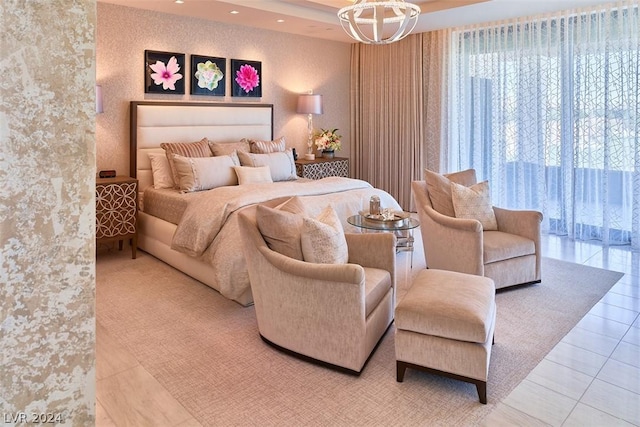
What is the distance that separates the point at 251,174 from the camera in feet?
16.0

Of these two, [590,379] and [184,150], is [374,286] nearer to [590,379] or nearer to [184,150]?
[590,379]

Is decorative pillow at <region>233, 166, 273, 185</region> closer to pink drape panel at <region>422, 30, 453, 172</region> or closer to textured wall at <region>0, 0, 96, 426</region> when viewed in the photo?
pink drape panel at <region>422, 30, 453, 172</region>

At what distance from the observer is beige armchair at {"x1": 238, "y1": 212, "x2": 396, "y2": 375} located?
93.7 inches

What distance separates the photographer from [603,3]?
4.88 m

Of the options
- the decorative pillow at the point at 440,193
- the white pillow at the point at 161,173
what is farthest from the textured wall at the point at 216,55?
the decorative pillow at the point at 440,193

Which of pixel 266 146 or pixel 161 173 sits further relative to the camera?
pixel 266 146

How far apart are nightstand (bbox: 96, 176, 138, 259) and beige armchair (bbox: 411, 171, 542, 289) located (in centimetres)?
274

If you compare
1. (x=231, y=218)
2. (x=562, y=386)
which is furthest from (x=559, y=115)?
(x=231, y=218)

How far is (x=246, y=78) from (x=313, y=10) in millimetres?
1170

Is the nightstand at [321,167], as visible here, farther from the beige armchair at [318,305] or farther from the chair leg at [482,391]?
the chair leg at [482,391]

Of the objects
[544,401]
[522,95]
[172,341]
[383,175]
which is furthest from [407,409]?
[383,175]

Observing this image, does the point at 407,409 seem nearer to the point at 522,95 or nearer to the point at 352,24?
the point at 352,24

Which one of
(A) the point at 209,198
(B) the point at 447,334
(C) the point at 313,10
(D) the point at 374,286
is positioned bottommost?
(B) the point at 447,334

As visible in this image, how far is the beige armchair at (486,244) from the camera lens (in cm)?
353
